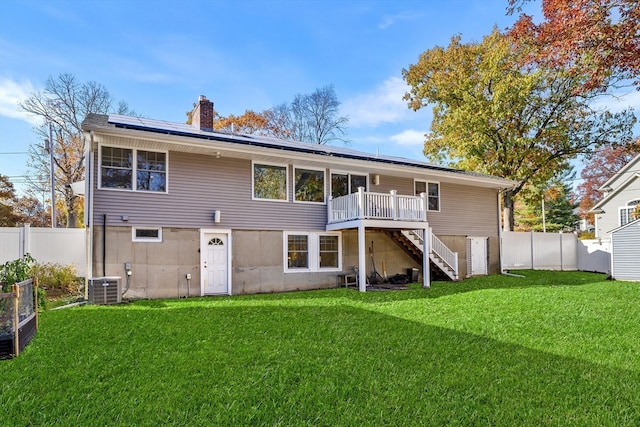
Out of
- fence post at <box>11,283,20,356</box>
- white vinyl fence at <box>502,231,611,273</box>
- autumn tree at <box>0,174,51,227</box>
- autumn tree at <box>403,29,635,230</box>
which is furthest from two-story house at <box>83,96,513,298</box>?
autumn tree at <box>0,174,51,227</box>

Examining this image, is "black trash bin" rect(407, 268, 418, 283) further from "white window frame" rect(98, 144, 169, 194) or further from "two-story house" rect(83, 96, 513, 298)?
"white window frame" rect(98, 144, 169, 194)

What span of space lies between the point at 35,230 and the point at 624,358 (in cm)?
1488

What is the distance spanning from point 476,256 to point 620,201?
12.9m

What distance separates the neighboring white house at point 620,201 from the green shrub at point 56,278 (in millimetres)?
25676

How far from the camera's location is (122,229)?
10680mm

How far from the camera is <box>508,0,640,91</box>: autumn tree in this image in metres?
7.91

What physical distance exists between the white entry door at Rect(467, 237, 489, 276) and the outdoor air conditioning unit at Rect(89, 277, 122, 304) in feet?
44.5

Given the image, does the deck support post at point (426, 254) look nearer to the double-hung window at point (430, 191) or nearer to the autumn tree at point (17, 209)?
the double-hung window at point (430, 191)

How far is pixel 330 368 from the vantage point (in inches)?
185

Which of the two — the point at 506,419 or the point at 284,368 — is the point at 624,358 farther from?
the point at 284,368

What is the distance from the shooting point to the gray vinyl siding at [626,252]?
15.2 meters

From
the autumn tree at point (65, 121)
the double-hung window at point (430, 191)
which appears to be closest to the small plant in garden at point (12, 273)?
the double-hung window at point (430, 191)

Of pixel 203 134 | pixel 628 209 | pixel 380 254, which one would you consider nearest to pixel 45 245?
pixel 203 134

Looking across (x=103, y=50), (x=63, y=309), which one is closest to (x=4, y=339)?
(x=63, y=309)
